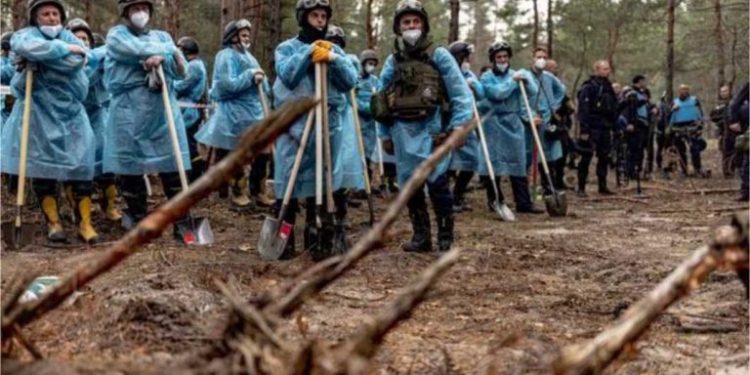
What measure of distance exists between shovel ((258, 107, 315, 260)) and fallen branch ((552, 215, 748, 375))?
4.36 m

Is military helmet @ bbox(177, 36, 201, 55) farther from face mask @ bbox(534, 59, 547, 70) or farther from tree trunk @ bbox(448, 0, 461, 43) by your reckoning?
tree trunk @ bbox(448, 0, 461, 43)

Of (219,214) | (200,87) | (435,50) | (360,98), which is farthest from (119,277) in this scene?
(360,98)

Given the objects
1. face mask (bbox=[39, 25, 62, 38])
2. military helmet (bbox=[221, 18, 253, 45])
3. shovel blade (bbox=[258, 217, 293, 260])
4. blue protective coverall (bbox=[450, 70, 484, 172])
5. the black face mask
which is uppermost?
military helmet (bbox=[221, 18, 253, 45])

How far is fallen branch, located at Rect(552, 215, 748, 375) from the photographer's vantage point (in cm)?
176

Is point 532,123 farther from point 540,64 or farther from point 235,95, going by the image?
point 235,95

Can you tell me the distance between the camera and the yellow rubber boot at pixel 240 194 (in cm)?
956

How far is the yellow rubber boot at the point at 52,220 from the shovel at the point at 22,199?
13cm

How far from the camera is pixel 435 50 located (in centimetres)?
686

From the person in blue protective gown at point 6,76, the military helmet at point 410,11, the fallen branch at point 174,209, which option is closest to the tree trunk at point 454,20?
the person in blue protective gown at point 6,76

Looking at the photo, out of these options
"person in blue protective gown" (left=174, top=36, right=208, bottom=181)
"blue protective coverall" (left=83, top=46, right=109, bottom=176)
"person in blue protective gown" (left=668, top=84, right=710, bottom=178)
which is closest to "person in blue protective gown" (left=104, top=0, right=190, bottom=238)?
"blue protective coverall" (left=83, top=46, right=109, bottom=176)

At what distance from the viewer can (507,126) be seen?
34.1 ft

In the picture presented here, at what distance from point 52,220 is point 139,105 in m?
1.15

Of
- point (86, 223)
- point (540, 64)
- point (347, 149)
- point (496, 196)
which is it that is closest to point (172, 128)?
point (86, 223)

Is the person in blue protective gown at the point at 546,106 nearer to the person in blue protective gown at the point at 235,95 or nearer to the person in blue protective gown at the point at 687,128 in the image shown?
the person in blue protective gown at the point at 235,95
